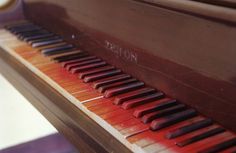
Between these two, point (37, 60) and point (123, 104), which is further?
point (37, 60)

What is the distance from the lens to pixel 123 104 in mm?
994

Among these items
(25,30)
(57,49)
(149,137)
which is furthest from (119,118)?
(25,30)

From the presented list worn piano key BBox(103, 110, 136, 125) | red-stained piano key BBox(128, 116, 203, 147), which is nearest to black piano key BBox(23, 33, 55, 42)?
worn piano key BBox(103, 110, 136, 125)

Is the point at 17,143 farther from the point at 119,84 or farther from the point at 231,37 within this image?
the point at 231,37

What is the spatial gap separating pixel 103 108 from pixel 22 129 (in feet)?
4.20

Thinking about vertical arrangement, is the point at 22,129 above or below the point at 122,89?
below

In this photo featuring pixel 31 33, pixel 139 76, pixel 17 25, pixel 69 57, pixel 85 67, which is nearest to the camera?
pixel 139 76

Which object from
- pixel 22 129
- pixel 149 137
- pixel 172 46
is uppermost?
pixel 172 46

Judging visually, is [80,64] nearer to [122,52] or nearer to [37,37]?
[122,52]

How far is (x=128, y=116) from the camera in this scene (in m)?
0.95

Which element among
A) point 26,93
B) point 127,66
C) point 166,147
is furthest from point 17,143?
point 166,147

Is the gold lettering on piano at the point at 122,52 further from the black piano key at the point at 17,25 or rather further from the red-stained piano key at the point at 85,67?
the black piano key at the point at 17,25

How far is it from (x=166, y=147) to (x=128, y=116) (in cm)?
16

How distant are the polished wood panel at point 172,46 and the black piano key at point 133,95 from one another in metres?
0.03
